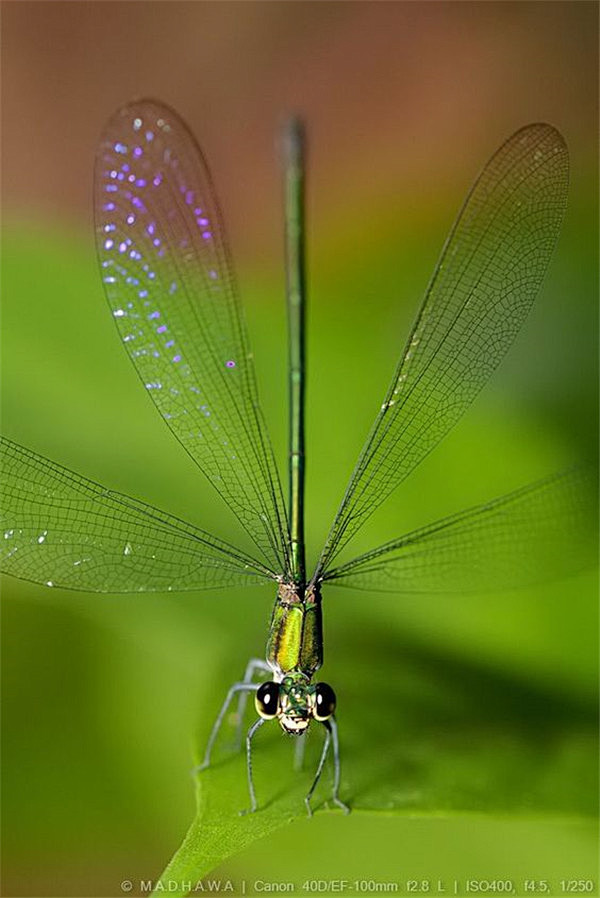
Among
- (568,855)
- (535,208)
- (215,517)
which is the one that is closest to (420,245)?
(535,208)

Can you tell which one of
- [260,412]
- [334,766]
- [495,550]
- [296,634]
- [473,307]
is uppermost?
[473,307]

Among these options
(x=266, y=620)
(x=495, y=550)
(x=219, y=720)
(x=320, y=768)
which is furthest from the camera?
(x=266, y=620)

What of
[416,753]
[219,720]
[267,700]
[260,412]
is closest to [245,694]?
[219,720]

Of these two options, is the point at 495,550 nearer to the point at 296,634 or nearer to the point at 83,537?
the point at 296,634

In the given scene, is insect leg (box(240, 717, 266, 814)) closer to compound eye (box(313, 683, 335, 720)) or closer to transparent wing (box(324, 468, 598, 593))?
compound eye (box(313, 683, 335, 720))

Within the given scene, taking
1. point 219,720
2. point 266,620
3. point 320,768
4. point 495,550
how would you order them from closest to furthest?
point 320,768 < point 219,720 < point 495,550 < point 266,620

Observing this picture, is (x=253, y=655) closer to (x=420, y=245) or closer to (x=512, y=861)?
(x=512, y=861)
